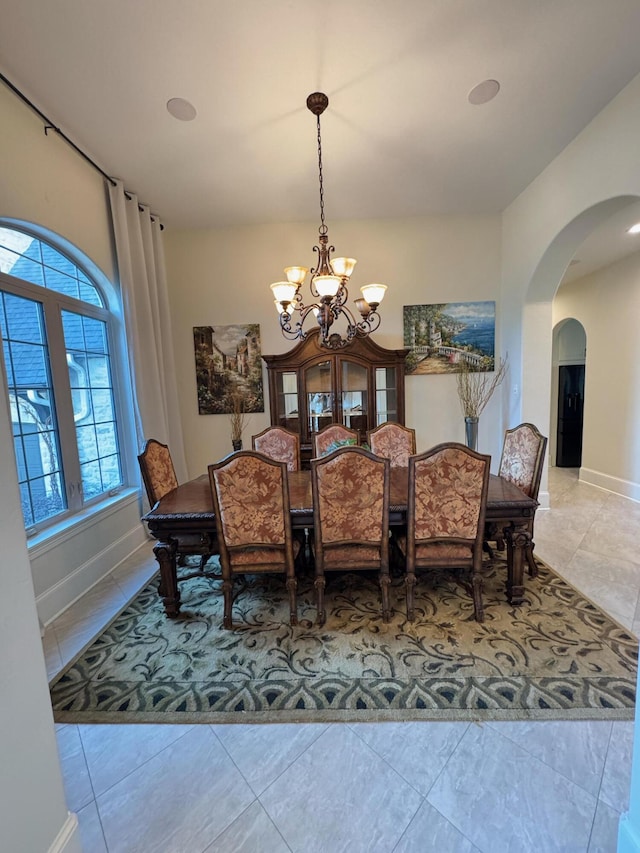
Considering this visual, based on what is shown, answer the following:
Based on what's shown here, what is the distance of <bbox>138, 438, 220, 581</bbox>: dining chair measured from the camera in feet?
7.42

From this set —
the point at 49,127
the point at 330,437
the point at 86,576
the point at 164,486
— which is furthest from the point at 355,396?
the point at 49,127

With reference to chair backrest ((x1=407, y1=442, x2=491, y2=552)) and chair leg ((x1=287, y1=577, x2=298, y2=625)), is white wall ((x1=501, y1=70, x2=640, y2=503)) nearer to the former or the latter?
chair backrest ((x1=407, y1=442, x2=491, y2=552))

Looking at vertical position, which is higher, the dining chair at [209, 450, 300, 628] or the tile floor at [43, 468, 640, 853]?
the dining chair at [209, 450, 300, 628]

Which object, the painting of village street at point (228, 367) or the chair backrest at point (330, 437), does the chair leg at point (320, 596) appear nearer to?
the chair backrest at point (330, 437)

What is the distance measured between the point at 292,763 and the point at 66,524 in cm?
231

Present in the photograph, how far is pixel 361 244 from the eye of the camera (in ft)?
13.6

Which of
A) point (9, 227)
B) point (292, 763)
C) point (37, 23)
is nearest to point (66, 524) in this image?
point (9, 227)

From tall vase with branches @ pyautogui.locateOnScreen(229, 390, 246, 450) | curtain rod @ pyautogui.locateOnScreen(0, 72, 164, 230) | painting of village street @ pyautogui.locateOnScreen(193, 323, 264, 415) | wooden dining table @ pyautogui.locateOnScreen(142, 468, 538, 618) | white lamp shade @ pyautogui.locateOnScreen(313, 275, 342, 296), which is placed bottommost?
wooden dining table @ pyautogui.locateOnScreen(142, 468, 538, 618)

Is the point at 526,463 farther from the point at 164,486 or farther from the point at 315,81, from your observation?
the point at 315,81

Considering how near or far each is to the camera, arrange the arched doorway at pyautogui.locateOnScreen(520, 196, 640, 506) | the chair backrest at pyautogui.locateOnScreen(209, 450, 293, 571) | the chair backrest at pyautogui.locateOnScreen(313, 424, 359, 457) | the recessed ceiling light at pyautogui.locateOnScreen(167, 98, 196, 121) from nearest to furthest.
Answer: the chair backrest at pyautogui.locateOnScreen(209, 450, 293, 571), the recessed ceiling light at pyautogui.locateOnScreen(167, 98, 196, 121), the chair backrest at pyautogui.locateOnScreen(313, 424, 359, 457), the arched doorway at pyautogui.locateOnScreen(520, 196, 640, 506)

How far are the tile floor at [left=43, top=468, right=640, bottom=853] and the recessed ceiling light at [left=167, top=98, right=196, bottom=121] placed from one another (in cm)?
356

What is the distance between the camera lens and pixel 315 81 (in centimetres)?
220

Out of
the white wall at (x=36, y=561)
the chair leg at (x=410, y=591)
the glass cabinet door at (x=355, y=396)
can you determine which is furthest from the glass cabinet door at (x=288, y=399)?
the chair leg at (x=410, y=591)

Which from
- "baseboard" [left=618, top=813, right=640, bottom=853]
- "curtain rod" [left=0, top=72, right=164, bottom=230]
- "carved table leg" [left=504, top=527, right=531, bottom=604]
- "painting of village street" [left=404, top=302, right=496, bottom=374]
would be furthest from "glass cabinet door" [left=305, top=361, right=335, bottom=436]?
"baseboard" [left=618, top=813, right=640, bottom=853]
